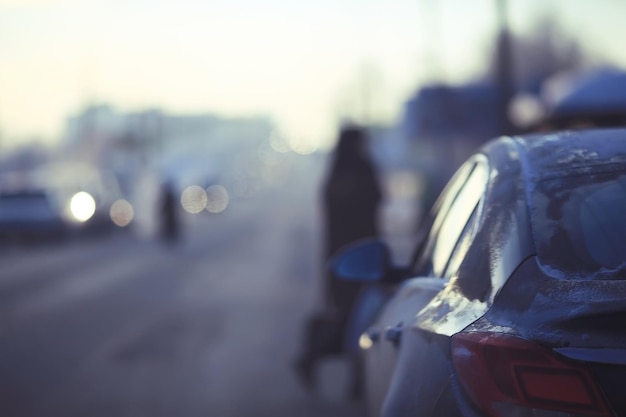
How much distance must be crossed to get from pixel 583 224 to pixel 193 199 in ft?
244

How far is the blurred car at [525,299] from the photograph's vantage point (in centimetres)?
257

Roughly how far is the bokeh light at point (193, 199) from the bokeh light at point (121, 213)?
94.6ft

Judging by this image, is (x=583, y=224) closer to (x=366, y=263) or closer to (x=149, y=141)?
(x=366, y=263)

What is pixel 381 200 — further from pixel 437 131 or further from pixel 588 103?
pixel 437 131

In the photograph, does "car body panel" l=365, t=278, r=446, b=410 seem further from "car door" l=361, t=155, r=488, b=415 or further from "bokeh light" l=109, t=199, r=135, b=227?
"bokeh light" l=109, t=199, r=135, b=227

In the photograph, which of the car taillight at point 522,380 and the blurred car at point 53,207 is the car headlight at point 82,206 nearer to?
the blurred car at point 53,207

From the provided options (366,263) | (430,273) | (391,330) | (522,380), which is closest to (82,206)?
(366,263)

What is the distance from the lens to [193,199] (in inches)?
3036

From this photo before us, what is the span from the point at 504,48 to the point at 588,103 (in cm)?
188

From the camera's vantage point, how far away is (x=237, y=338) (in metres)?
12.1

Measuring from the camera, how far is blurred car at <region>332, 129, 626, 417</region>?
2.57 m

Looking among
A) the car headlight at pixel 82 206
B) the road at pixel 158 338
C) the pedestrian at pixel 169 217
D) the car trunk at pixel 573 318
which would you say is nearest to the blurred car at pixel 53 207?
the car headlight at pixel 82 206

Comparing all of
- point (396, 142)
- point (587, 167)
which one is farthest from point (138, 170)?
point (587, 167)

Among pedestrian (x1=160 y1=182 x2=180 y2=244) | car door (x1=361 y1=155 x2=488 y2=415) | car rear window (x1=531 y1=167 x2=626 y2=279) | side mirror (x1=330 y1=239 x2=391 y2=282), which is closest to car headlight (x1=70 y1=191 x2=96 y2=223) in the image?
pedestrian (x1=160 y1=182 x2=180 y2=244)
